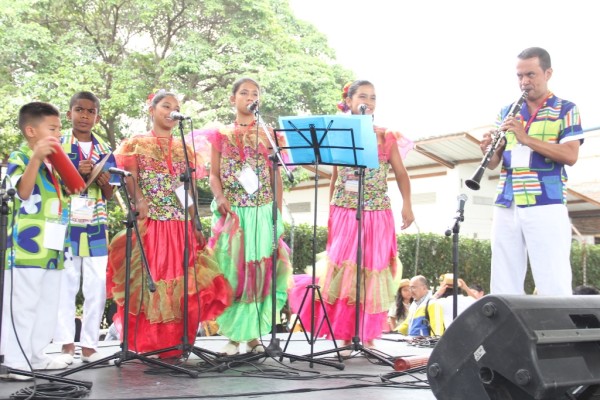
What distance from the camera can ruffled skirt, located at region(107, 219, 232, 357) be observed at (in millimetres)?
4879

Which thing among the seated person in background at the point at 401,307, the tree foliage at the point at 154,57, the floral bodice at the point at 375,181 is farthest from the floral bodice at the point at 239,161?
the tree foliage at the point at 154,57

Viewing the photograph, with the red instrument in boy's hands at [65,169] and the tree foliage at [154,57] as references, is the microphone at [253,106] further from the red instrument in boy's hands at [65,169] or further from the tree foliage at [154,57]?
the tree foliage at [154,57]

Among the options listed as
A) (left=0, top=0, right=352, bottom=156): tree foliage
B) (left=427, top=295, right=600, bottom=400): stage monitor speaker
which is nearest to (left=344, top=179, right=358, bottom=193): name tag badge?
(left=427, top=295, right=600, bottom=400): stage monitor speaker

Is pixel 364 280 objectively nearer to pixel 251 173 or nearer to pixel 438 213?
pixel 251 173

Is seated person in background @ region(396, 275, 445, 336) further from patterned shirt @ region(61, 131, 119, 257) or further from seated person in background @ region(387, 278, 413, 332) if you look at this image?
patterned shirt @ region(61, 131, 119, 257)

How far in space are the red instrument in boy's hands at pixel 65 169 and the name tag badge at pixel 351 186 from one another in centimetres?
193

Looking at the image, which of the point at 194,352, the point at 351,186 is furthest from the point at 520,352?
the point at 351,186

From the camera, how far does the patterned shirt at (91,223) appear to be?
4707 millimetres

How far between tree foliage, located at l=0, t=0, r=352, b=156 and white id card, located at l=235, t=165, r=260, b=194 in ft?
28.4

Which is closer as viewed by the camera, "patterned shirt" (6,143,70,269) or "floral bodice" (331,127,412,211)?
"patterned shirt" (6,143,70,269)

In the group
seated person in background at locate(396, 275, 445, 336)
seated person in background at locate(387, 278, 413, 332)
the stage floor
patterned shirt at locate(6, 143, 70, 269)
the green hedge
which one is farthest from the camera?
the green hedge

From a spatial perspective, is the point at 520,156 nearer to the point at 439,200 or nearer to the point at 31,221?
the point at 31,221

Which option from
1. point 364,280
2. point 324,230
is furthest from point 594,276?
point 364,280

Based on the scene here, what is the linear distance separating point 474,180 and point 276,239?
1.39 metres
